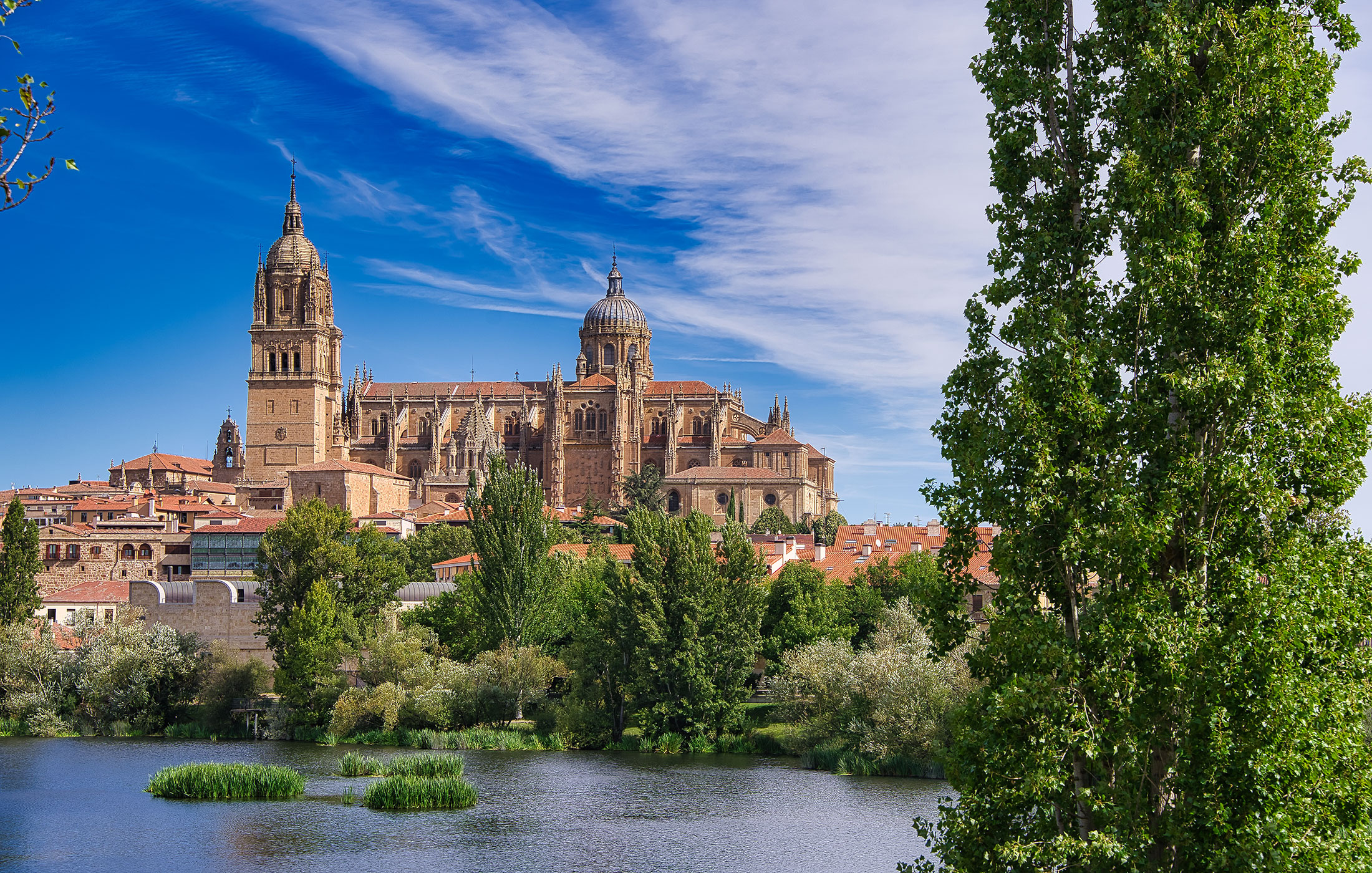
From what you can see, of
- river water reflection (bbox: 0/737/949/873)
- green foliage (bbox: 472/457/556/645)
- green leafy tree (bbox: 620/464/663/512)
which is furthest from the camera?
green leafy tree (bbox: 620/464/663/512)

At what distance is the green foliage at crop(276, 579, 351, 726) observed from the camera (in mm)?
38781

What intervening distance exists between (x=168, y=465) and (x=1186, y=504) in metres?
102

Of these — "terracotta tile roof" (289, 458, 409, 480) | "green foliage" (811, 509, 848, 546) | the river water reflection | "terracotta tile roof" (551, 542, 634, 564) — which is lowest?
the river water reflection

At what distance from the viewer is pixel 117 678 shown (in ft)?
128

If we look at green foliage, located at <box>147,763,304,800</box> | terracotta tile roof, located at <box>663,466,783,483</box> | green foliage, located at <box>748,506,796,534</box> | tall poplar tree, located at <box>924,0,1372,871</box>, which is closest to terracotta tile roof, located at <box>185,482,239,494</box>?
terracotta tile roof, located at <box>663,466,783,483</box>

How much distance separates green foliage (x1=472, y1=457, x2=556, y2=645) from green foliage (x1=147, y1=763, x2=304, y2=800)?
1311 centimetres

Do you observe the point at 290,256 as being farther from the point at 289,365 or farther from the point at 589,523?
the point at 589,523

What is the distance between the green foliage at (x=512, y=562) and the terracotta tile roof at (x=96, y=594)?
818 inches

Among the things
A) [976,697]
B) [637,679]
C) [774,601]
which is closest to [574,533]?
[774,601]

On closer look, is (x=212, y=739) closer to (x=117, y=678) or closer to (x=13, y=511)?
(x=117, y=678)

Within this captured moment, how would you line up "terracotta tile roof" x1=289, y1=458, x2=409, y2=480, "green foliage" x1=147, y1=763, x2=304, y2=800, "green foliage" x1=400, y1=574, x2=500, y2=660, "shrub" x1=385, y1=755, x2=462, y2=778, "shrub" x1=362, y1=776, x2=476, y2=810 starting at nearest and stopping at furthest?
"shrub" x1=362, y1=776, x2=476, y2=810 < "green foliage" x1=147, y1=763, x2=304, y2=800 < "shrub" x1=385, y1=755, x2=462, y2=778 < "green foliage" x1=400, y1=574, x2=500, y2=660 < "terracotta tile roof" x1=289, y1=458, x2=409, y2=480

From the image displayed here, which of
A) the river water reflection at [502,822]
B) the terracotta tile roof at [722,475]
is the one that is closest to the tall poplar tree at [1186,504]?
the river water reflection at [502,822]

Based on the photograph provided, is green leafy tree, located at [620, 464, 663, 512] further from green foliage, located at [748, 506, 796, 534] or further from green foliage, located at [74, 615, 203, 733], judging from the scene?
green foliage, located at [74, 615, 203, 733]

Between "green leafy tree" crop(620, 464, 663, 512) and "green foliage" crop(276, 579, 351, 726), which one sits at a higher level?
"green leafy tree" crop(620, 464, 663, 512)
